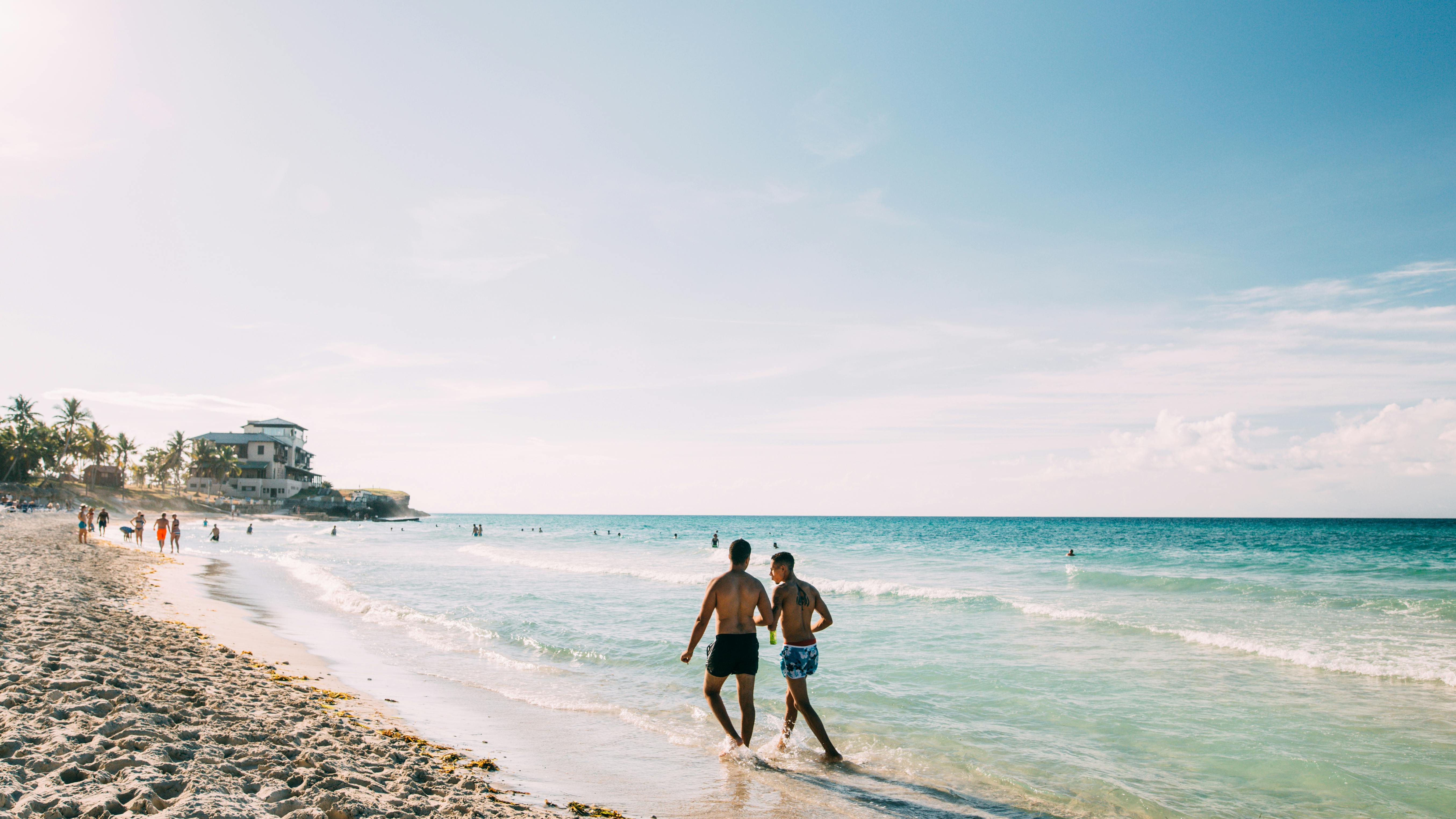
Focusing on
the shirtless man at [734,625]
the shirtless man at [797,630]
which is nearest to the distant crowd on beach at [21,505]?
the shirtless man at [734,625]

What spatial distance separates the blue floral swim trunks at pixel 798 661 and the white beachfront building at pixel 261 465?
100251 millimetres

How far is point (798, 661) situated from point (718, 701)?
0.89 m

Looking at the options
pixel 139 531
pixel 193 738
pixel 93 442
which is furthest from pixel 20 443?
pixel 193 738

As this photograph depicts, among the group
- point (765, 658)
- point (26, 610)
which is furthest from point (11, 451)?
point (765, 658)

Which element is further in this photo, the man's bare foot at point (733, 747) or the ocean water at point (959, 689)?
the man's bare foot at point (733, 747)

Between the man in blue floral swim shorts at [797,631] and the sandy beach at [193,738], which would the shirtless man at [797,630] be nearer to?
the man in blue floral swim shorts at [797,631]

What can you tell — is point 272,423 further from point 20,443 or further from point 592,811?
point 592,811

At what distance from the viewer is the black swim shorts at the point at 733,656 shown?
696cm

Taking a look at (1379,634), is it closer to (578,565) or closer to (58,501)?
(578,565)

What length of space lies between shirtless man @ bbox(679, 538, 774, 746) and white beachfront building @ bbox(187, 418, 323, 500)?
99.9 m

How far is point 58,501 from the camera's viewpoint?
66.8 meters

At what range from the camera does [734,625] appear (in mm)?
6965

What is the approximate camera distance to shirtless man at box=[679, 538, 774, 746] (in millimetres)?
6945

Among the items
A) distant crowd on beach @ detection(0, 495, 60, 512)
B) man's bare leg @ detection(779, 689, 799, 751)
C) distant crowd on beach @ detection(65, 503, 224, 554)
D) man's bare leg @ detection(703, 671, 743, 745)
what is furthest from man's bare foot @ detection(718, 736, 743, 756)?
distant crowd on beach @ detection(0, 495, 60, 512)
